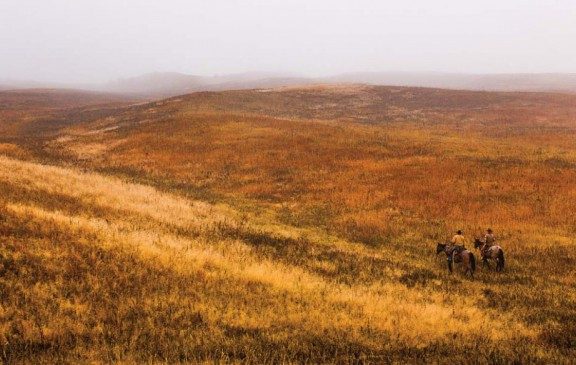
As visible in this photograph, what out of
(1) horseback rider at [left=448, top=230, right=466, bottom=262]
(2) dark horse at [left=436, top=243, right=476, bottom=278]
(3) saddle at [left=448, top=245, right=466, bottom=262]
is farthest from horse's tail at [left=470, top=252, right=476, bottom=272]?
(1) horseback rider at [left=448, top=230, right=466, bottom=262]

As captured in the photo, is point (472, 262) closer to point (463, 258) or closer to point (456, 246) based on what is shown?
point (463, 258)

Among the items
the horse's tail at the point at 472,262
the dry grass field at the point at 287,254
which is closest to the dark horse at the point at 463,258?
the horse's tail at the point at 472,262

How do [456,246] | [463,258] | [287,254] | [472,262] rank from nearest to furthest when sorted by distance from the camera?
[472,262] < [463,258] < [287,254] < [456,246]

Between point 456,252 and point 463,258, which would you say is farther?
point 456,252

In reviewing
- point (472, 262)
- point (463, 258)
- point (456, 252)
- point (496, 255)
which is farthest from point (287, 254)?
point (496, 255)

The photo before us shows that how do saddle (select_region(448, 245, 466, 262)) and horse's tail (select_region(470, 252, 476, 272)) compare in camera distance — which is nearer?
horse's tail (select_region(470, 252, 476, 272))

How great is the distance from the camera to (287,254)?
16562mm

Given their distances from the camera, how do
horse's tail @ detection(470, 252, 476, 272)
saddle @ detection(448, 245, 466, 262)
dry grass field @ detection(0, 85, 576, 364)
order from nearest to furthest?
1. dry grass field @ detection(0, 85, 576, 364)
2. horse's tail @ detection(470, 252, 476, 272)
3. saddle @ detection(448, 245, 466, 262)

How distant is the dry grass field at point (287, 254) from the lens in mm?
9148

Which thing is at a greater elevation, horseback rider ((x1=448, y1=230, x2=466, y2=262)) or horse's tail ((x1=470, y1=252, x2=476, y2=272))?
horseback rider ((x1=448, y1=230, x2=466, y2=262))

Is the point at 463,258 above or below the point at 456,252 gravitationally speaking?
below

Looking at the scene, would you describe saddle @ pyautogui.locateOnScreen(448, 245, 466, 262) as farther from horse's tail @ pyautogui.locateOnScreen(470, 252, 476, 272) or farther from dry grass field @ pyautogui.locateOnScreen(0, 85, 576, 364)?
dry grass field @ pyautogui.locateOnScreen(0, 85, 576, 364)

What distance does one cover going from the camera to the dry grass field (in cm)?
915

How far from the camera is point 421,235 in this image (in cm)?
2141
